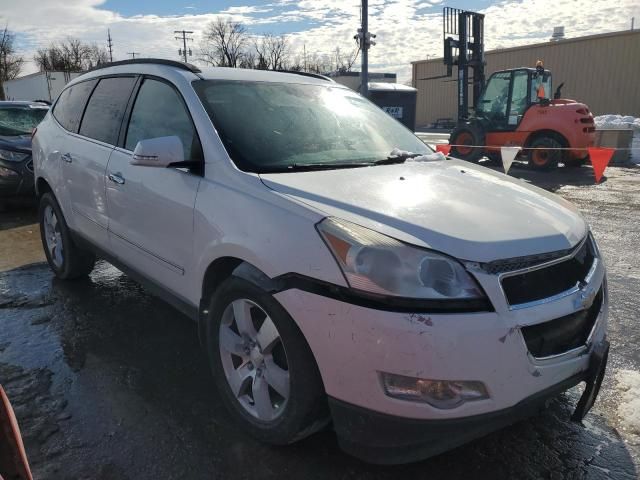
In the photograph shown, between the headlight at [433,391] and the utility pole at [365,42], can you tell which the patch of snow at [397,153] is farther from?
the utility pole at [365,42]

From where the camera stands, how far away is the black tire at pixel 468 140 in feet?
45.3

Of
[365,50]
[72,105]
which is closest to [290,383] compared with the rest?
[72,105]

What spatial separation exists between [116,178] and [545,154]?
461 inches

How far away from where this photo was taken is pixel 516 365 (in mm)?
1927

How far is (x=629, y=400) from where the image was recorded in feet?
9.37

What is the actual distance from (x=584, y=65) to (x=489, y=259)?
3196cm

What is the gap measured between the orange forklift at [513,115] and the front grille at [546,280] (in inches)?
404

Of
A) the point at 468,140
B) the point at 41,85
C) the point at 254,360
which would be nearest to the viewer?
the point at 254,360

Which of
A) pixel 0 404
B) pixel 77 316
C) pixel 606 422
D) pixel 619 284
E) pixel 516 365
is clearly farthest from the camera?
pixel 619 284

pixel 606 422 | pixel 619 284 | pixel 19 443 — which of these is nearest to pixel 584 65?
pixel 619 284

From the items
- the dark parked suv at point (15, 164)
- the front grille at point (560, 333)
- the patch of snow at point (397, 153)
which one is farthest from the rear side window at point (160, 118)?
the dark parked suv at point (15, 164)

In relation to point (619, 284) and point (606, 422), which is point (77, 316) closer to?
point (606, 422)

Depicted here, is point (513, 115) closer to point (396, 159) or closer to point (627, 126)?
point (627, 126)

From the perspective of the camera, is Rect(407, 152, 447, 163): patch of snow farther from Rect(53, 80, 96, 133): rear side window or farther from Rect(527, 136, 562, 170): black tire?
Rect(527, 136, 562, 170): black tire
